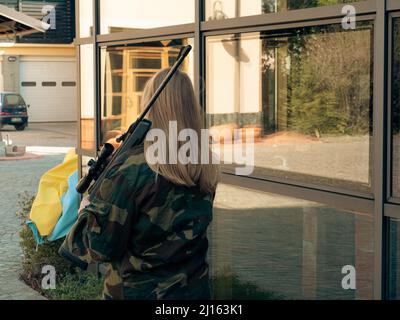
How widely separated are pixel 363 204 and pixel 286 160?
0.81 metres

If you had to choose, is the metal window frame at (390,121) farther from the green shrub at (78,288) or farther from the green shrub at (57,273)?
the green shrub at (57,273)

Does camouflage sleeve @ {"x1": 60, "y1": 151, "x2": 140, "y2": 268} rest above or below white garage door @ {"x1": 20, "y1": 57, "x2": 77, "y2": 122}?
below

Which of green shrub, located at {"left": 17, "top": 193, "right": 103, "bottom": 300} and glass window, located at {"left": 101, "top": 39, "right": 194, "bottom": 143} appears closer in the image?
glass window, located at {"left": 101, "top": 39, "right": 194, "bottom": 143}

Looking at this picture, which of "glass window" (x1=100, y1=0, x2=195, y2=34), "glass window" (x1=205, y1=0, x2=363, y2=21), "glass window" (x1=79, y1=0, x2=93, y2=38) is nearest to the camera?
"glass window" (x1=205, y1=0, x2=363, y2=21)

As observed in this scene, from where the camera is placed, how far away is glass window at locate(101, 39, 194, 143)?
6142 mm

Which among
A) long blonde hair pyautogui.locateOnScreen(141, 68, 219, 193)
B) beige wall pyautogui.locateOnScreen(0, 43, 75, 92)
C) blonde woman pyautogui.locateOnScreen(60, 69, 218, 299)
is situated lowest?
blonde woman pyautogui.locateOnScreen(60, 69, 218, 299)

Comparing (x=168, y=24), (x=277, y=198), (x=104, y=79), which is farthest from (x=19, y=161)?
(x=277, y=198)

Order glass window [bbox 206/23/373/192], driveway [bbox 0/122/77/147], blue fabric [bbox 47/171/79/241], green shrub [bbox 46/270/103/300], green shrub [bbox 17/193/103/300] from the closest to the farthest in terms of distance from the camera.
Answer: glass window [bbox 206/23/373/192] → green shrub [bbox 46/270/103/300] → green shrub [bbox 17/193/103/300] → blue fabric [bbox 47/171/79/241] → driveway [bbox 0/122/77/147]

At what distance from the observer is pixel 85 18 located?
7668 millimetres

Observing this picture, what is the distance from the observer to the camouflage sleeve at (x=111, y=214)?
301 cm

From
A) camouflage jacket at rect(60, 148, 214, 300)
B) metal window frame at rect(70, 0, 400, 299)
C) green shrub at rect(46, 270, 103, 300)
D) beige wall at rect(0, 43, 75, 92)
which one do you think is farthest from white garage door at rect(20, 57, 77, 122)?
camouflage jacket at rect(60, 148, 214, 300)

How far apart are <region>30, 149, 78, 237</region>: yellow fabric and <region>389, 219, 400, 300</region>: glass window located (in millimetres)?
3871

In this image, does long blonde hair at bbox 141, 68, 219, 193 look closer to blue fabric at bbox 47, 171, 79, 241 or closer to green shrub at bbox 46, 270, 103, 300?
green shrub at bbox 46, 270, 103, 300

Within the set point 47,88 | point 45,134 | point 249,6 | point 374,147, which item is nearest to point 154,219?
point 374,147
